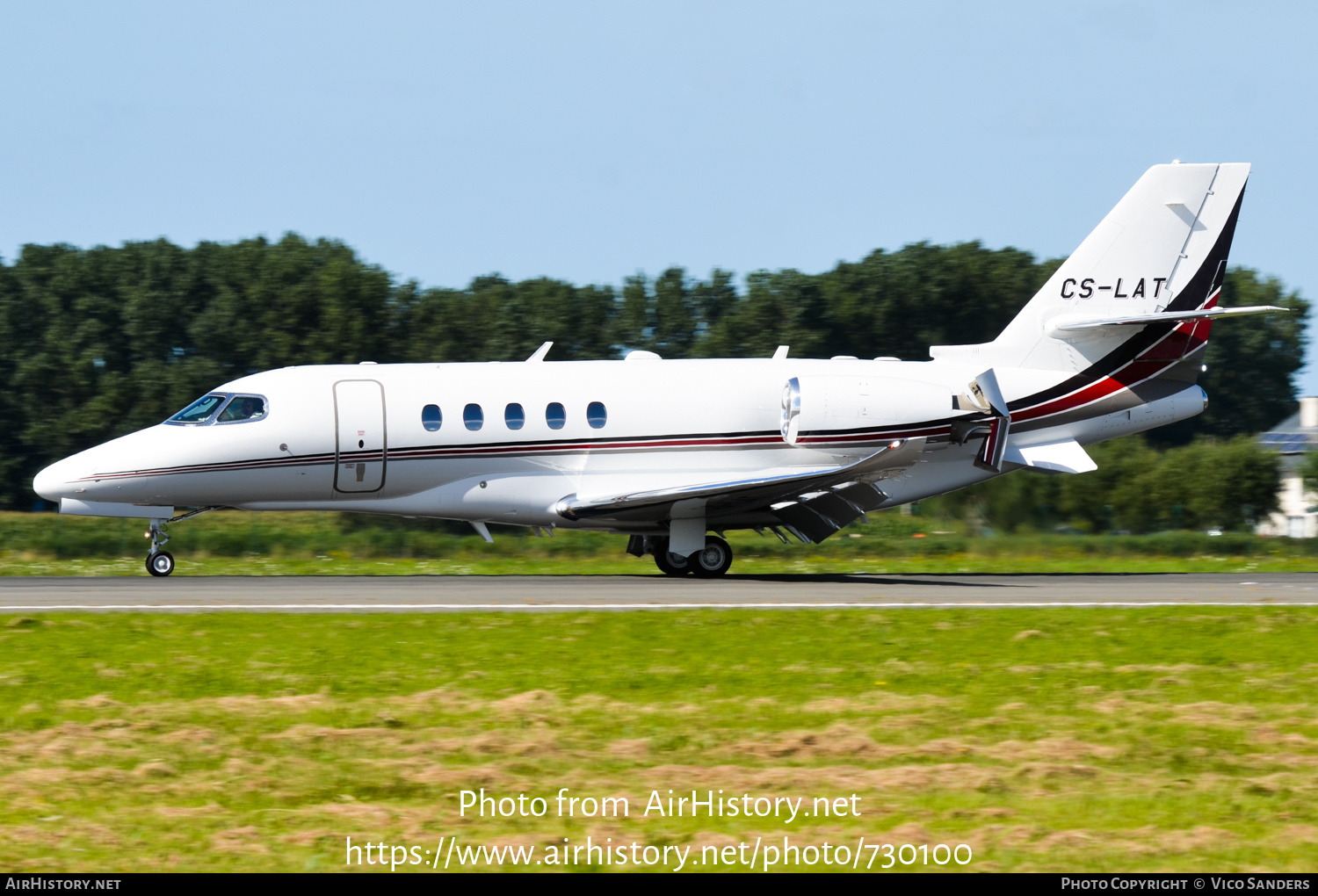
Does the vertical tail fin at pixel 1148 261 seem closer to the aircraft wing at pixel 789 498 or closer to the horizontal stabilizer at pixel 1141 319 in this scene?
the horizontal stabilizer at pixel 1141 319

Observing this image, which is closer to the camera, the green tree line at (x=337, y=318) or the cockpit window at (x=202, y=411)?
the cockpit window at (x=202, y=411)

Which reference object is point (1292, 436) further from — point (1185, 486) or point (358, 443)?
point (358, 443)

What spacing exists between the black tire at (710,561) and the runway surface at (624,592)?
24 centimetres

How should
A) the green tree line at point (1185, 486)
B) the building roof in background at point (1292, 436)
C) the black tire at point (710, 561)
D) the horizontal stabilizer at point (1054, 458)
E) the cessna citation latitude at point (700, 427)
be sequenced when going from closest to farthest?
the cessna citation latitude at point (700, 427) < the black tire at point (710, 561) < the horizontal stabilizer at point (1054, 458) < the green tree line at point (1185, 486) < the building roof in background at point (1292, 436)

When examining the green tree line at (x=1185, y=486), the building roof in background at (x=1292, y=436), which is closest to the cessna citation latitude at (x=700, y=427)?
the green tree line at (x=1185, y=486)

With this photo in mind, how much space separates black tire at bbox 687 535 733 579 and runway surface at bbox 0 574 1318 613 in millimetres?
240

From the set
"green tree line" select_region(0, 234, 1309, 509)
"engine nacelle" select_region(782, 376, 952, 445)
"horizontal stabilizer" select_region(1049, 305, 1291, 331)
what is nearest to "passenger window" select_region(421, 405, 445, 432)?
"engine nacelle" select_region(782, 376, 952, 445)

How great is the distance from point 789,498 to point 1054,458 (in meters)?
4.75

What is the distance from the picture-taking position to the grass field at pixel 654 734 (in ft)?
26.0

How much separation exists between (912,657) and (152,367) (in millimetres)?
47977

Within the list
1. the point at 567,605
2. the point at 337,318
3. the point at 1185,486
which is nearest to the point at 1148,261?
the point at 567,605

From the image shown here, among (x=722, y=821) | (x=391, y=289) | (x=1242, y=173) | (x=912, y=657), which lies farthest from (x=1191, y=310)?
(x=391, y=289)

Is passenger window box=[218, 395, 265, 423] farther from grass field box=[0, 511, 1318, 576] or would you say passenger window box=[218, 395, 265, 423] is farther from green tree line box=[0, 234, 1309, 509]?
green tree line box=[0, 234, 1309, 509]

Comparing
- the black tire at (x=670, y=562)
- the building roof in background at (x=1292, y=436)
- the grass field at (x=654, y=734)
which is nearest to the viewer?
the grass field at (x=654, y=734)
